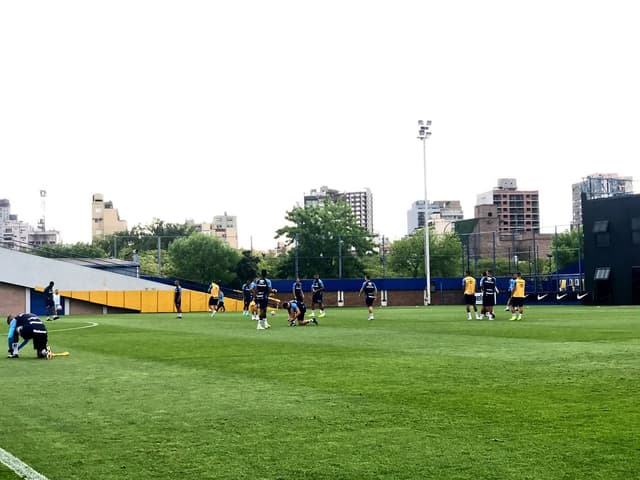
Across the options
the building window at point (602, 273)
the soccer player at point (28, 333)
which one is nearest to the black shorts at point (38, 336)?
the soccer player at point (28, 333)

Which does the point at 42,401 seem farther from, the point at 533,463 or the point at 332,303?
the point at 332,303

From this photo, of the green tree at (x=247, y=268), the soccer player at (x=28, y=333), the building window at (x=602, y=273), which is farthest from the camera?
the green tree at (x=247, y=268)

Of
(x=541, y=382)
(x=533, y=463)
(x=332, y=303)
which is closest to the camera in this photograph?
(x=533, y=463)

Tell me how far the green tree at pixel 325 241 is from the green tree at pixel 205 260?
251 inches

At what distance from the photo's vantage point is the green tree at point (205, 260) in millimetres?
92375

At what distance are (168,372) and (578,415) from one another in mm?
7531

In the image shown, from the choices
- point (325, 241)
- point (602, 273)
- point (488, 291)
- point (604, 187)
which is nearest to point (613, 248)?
point (602, 273)

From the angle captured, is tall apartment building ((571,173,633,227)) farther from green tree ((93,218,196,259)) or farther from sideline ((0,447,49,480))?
green tree ((93,218,196,259))

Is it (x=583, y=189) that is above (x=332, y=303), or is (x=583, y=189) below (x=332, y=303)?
above

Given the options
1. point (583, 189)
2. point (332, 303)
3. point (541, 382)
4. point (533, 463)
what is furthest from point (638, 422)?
point (332, 303)

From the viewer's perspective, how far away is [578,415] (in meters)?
8.73

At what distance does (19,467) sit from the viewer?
686 cm

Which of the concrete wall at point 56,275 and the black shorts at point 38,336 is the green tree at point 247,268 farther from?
the black shorts at point 38,336

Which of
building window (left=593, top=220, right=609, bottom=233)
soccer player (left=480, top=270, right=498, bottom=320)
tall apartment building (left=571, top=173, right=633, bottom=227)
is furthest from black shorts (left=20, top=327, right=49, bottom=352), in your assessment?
tall apartment building (left=571, top=173, right=633, bottom=227)
